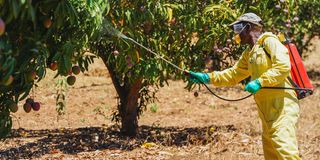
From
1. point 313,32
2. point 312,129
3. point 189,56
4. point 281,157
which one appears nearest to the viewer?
point 281,157

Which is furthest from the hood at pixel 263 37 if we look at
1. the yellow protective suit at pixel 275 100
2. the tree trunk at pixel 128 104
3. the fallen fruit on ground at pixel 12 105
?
the tree trunk at pixel 128 104

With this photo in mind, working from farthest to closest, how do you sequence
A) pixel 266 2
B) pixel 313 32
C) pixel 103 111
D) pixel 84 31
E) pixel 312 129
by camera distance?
pixel 313 32
pixel 103 111
pixel 312 129
pixel 266 2
pixel 84 31

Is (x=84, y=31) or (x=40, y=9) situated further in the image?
(x=84, y=31)

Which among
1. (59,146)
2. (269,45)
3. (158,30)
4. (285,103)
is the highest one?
(158,30)

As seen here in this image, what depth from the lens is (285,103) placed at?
4.29 m

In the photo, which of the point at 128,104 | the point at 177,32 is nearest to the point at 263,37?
the point at 177,32

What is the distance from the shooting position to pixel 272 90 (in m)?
4.30

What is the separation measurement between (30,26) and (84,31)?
0.51 meters

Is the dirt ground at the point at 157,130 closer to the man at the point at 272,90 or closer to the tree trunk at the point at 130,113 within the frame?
the tree trunk at the point at 130,113

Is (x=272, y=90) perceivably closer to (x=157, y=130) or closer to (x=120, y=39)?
(x=120, y=39)

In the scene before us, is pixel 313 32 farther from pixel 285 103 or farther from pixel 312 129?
pixel 285 103

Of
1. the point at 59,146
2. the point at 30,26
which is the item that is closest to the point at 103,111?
the point at 59,146

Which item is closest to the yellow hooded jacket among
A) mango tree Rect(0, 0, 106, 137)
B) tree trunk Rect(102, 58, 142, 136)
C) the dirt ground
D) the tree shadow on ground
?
mango tree Rect(0, 0, 106, 137)

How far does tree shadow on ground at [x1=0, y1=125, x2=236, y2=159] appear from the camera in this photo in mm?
7184
